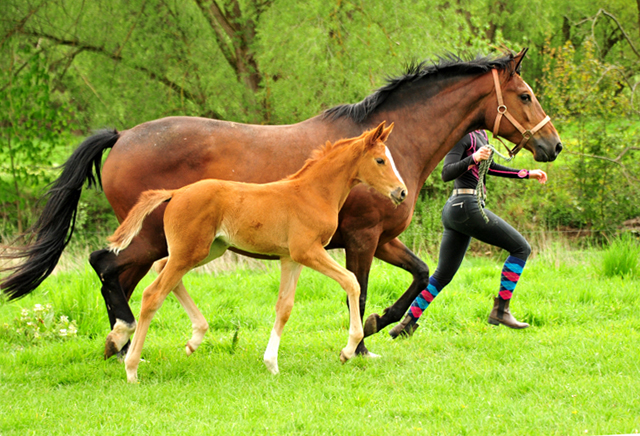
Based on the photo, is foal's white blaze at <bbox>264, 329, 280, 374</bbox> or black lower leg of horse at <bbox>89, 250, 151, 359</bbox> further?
black lower leg of horse at <bbox>89, 250, 151, 359</bbox>

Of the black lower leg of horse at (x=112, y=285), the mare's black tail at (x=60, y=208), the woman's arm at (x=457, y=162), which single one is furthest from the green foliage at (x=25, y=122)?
the woman's arm at (x=457, y=162)

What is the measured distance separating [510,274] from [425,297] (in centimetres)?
77

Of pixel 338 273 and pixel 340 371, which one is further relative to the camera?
pixel 340 371

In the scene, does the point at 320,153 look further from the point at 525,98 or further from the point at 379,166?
the point at 525,98

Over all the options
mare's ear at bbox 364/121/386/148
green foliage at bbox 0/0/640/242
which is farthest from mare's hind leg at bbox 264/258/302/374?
green foliage at bbox 0/0/640/242

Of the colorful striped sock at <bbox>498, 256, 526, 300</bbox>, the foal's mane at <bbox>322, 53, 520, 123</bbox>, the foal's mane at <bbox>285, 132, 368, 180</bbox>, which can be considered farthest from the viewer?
the colorful striped sock at <bbox>498, 256, 526, 300</bbox>

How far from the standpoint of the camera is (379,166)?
4.23 metres

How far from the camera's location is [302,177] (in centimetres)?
438

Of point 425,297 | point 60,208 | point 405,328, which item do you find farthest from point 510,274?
point 60,208

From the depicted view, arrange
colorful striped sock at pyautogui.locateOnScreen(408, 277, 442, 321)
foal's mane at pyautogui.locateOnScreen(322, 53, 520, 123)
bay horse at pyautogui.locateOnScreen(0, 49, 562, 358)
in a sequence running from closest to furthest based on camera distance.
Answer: bay horse at pyautogui.locateOnScreen(0, 49, 562, 358) → foal's mane at pyautogui.locateOnScreen(322, 53, 520, 123) → colorful striped sock at pyautogui.locateOnScreen(408, 277, 442, 321)

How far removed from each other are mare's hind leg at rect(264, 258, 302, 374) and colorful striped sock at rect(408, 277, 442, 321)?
4.26 feet

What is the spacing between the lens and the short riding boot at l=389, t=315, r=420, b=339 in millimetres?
5359

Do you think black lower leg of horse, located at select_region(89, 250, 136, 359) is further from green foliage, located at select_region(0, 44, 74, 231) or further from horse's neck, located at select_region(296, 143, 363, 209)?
green foliage, located at select_region(0, 44, 74, 231)

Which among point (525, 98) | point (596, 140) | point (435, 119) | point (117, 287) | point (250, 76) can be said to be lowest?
point (596, 140)
